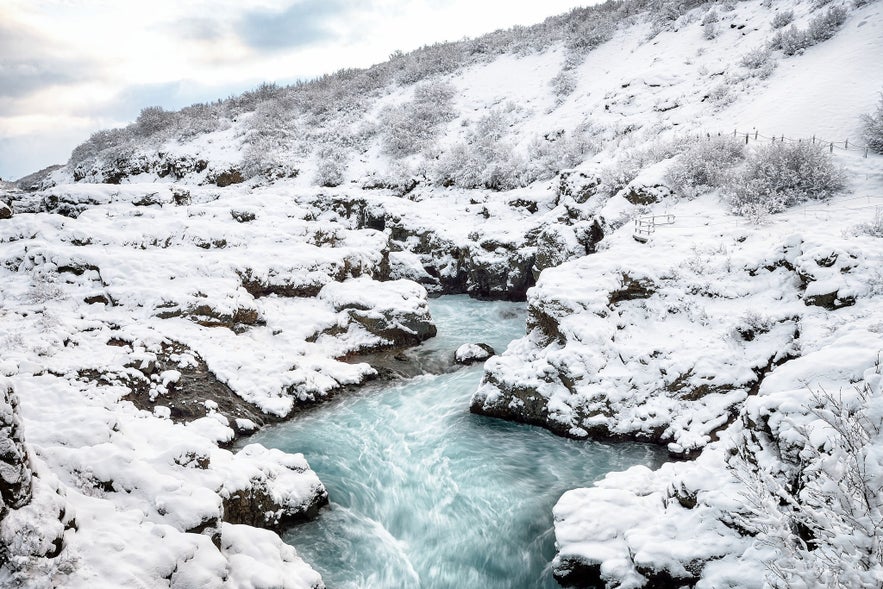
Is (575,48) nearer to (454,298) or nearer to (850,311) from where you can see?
(454,298)

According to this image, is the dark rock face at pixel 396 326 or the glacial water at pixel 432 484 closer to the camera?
the glacial water at pixel 432 484

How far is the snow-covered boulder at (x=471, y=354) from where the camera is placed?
46.2ft

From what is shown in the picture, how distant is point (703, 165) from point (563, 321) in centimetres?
907

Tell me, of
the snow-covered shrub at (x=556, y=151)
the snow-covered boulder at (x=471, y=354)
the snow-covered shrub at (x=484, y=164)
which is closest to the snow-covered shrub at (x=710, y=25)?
the snow-covered shrub at (x=556, y=151)

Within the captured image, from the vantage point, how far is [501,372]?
11328 mm

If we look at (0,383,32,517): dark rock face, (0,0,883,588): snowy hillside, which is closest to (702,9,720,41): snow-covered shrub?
(0,0,883,588): snowy hillside

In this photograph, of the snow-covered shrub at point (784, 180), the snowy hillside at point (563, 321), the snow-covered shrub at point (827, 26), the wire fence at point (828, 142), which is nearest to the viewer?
the snowy hillside at point (563, 321)

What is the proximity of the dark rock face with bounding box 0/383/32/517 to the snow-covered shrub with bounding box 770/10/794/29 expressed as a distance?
34.0 m

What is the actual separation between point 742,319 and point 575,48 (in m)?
32.8

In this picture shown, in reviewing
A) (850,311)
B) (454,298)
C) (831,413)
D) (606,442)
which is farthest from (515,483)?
(454,298)

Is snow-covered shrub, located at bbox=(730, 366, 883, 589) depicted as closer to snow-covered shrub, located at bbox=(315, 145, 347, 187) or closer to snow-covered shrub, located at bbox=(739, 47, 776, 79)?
snow-covered shrub, located at bbox=(739, 47, 776, 79)

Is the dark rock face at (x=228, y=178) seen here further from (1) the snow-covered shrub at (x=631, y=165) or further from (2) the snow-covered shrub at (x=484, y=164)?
(1) the snow-covered shrub at (x=631, y=165)

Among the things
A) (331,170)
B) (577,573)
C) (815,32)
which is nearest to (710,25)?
(815,32)

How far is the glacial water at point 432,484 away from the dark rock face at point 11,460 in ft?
13.8
